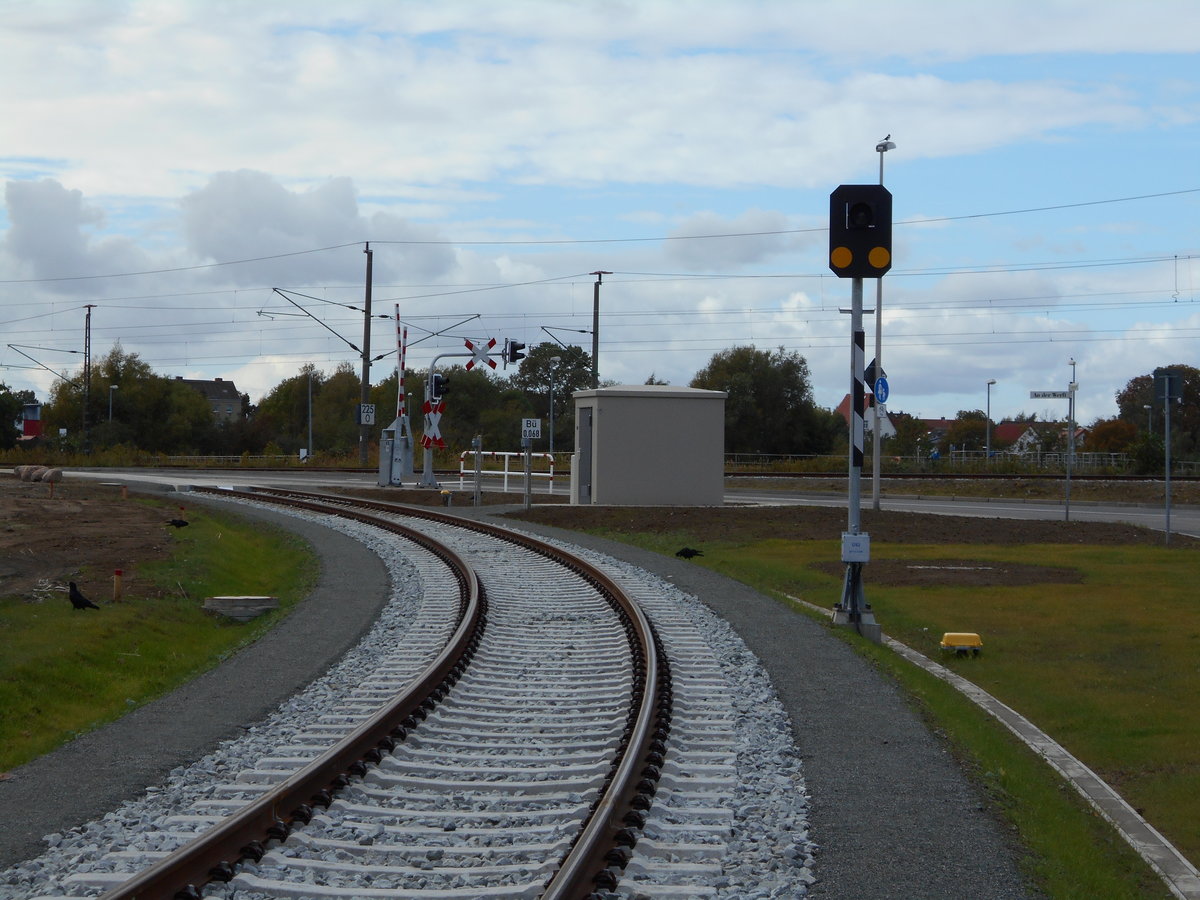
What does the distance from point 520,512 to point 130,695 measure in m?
19.7

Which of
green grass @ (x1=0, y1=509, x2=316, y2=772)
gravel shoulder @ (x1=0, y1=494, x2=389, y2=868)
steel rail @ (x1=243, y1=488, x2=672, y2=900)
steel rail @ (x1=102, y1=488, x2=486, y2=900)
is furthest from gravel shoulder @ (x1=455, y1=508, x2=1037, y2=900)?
green grass @ (x1=0, y1=509, x2=316, y2=772)

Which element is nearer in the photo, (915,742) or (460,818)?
(460,818)

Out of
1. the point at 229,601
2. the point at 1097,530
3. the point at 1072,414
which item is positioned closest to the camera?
the point at 229,601

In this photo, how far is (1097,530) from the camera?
26.5 meters

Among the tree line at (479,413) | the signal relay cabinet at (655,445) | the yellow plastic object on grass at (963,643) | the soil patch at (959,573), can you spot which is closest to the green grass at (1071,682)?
the yellow plastic object on grass at (963,643)

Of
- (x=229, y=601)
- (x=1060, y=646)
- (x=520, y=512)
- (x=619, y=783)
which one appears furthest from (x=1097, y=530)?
(x=619, y=783)

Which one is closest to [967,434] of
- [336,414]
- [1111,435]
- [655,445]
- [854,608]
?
[1111,435]

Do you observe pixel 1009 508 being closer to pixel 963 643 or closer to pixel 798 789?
pixel 963 643

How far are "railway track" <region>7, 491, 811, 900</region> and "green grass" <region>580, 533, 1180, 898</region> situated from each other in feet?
4.35

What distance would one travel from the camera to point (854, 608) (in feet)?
42.3

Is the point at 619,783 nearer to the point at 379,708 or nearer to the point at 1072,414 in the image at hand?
the point at 379,708

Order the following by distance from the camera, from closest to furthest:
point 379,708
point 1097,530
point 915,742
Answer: point 915,742, point 379,708, point 1097,530

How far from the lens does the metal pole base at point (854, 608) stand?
41.8ft

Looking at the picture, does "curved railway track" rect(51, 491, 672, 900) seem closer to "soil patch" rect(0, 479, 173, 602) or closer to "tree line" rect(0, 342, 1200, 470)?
"soil patch" rect(0, 479, 173, 602)
